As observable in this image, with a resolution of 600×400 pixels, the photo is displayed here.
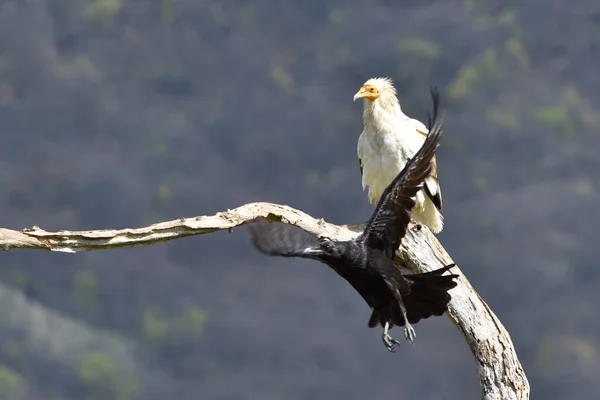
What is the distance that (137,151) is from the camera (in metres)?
23.8

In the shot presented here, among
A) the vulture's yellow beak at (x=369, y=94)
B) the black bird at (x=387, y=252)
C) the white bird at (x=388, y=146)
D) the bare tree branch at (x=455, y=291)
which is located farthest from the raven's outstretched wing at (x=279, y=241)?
the vulture's yellow beak at (x=369, y=94)

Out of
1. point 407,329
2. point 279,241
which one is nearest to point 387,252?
point 407,329

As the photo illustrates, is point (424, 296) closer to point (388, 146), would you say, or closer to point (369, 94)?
point (388, 146)

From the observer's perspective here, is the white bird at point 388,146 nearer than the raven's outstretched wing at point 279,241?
No

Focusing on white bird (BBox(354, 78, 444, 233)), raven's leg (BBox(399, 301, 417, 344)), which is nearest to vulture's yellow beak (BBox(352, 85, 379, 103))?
white bird (BBox(354, 78, 444, 233))

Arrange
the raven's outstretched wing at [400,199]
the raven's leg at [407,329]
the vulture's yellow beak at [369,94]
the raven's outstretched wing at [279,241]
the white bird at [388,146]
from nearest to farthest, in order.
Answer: the raven's outstretched wing at [279,241] → the raven's outstretched wing at [400,199] → the raven's leg at [407,329] → the white bird at [388,146] → the vulture's yellow beak at [369,94]

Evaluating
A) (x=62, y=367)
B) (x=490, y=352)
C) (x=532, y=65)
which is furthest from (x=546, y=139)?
(x=490, y=352)

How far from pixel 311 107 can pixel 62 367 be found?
6.40 m

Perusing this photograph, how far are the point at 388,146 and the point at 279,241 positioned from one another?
1.90 metres

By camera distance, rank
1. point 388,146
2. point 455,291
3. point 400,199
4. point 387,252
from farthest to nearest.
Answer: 1. point 388,146
2. point 455,291
3. point 387,252
4. point 400,199

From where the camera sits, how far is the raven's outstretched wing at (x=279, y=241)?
5844 millimetres

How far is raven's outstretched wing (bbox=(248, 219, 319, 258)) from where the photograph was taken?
584 centimetres

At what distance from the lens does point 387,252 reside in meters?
6.47

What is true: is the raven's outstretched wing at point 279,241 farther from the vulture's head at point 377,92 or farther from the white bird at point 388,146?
the vulture's head at point 377,92
